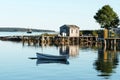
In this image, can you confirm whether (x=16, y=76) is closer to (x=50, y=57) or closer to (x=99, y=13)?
(x=50, y=57)

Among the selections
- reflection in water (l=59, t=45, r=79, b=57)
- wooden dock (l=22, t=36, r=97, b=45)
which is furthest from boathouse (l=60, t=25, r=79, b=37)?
reflection in water (l=59, t=45, r=79, b=57)

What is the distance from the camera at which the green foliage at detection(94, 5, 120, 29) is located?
145500mm

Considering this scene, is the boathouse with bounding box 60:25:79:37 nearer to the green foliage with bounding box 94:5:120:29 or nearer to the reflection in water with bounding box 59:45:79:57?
the green foliage with bounding box 94:5:120:29

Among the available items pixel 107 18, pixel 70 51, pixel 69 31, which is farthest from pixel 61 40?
pixel 70 51

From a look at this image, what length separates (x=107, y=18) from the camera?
14538 centimetres

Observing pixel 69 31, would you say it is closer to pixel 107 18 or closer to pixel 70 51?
pixel 107 18

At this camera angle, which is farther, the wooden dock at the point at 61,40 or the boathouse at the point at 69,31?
the wooden dock at the point at 61,40

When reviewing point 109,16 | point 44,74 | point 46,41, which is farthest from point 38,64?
point 109,16

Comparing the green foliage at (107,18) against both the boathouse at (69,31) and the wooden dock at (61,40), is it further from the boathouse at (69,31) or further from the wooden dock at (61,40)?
the boathouse at (69,31)

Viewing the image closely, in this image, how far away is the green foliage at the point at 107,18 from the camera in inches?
5728

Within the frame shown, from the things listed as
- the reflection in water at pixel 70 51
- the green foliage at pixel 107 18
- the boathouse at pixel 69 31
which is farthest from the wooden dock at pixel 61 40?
the reflection in water at pixel 70 51

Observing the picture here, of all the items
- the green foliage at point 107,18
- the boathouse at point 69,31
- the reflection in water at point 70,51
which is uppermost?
the green foliage at point 107,18

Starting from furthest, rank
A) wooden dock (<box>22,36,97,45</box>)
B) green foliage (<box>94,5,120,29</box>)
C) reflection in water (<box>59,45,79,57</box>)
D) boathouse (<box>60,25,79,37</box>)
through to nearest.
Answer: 1. green foliage (<box>94,5,120,29</box>)
2. wooden dock (<box>22,36,97,45</box>)
3. boathouse (<box>60,25,79,37</box>)
4. reflection in water (<box>59,45,79,57</box>)

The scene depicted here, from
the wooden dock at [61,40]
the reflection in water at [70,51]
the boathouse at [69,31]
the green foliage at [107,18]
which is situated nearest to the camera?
the reflection in water at [70,51]
